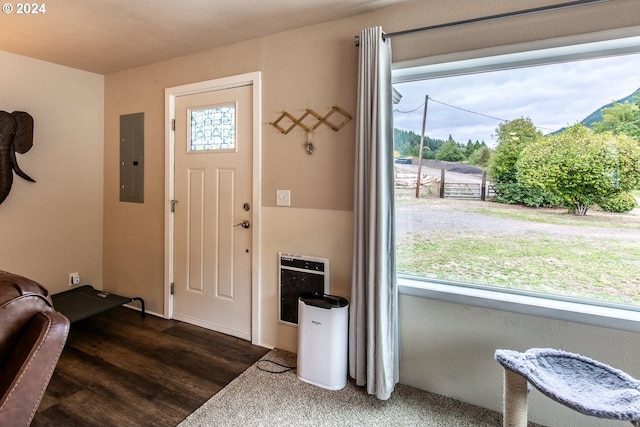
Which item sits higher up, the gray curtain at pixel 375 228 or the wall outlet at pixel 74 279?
the gray curtain at pixel 375 228

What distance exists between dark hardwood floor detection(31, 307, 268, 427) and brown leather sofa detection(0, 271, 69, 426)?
36.7 inches

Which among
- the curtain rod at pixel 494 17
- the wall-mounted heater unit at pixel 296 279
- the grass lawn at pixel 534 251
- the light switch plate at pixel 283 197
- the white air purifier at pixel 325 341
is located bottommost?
the white air purifier at pixel 325 341

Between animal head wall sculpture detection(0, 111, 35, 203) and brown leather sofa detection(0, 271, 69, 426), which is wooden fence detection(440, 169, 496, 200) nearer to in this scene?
brown leather sofa detection(0, 271, 69, 426)

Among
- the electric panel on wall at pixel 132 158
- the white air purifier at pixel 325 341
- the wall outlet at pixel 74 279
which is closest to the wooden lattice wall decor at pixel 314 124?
the white air purifier at pixel 325 341

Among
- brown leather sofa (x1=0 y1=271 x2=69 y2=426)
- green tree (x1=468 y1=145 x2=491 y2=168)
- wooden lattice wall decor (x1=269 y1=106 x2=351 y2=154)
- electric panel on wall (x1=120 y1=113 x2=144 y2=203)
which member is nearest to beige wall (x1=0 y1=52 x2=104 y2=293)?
electric panel on wall (x1=120 y1=113 x2=144 y2=203)

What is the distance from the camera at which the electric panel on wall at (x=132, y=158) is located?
327 cm

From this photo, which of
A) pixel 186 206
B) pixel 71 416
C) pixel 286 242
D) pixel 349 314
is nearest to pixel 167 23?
pixel 186 206

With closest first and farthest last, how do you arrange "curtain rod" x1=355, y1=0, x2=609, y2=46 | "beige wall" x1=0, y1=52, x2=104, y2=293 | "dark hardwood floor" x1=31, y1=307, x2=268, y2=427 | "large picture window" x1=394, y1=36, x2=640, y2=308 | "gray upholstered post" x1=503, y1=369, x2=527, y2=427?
"gray upholstered post" x1=503, y1=369, x2=527, y2=427 < "curtain rod" x1=355, y1=0, x2=609, y2=46 < "large picture window" x1=394, y1=36, x2=640, y2=308 < "dark hardwood floor" x1=31, y1=307, x2=268, y2=427 < "beige wall" x1=0, y1=52, x2=104, y2=293

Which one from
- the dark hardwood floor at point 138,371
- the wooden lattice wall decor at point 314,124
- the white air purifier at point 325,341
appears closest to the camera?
the dark hardwood floor at point 138,371

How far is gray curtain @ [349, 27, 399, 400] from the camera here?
1.98 meters

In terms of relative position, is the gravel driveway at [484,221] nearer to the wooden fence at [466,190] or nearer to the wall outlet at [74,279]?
the wooden fence at [466,190]

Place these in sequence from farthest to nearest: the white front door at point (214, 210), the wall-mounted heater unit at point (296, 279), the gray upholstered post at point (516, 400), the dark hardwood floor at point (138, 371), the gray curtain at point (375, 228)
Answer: the white front door at point (214, 210), the wall-mounted heater unit at point (296, 279), the gray curtain at point (375, 228), the dark hardwood floor at point (138, 371), the gray upholstered post at point (516, 400)

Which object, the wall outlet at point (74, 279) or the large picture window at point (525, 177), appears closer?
the large picture window at point (525, 177)

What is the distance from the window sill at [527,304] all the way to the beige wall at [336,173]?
0.04 m
